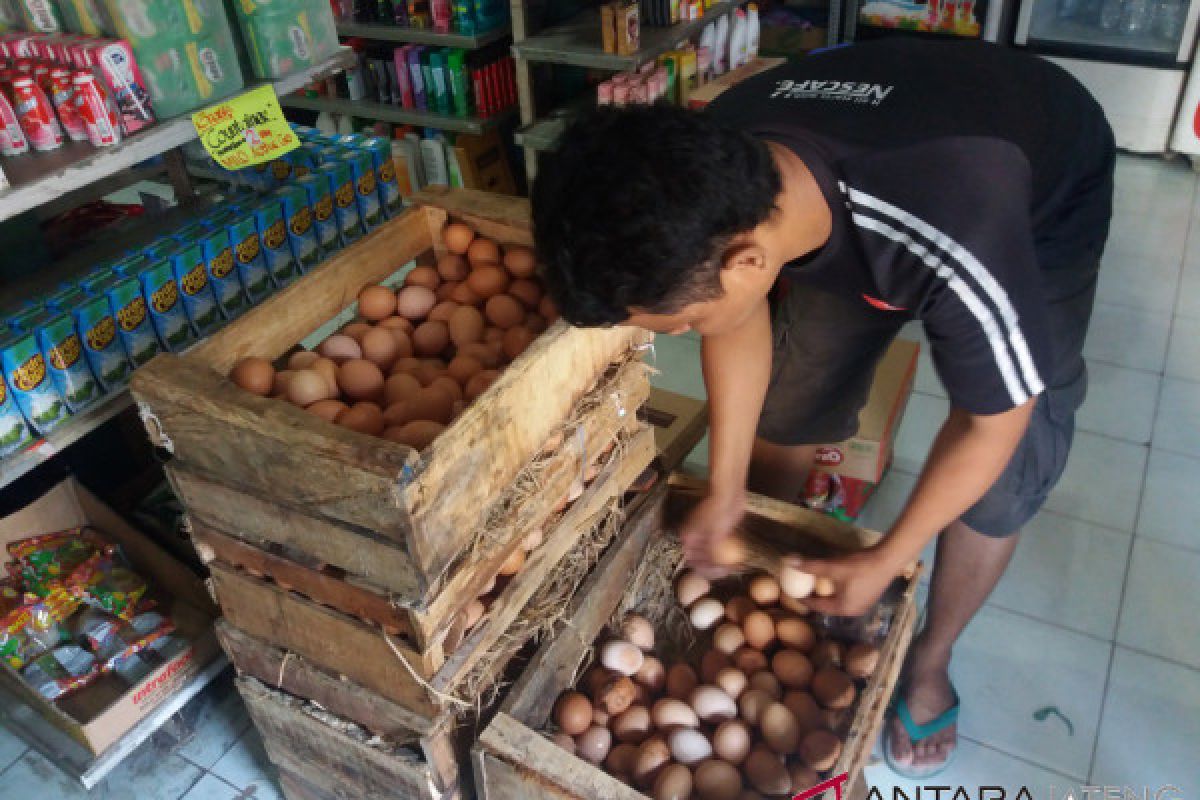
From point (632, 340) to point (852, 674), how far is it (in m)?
0.76

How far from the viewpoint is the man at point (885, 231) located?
1148mm

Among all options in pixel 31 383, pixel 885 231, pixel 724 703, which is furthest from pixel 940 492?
pixel 31 383

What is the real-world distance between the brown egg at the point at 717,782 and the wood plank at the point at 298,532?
25.9 inches

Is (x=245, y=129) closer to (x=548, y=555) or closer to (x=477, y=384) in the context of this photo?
(x=477, y=384)

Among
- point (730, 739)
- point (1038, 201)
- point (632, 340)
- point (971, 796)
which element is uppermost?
point (1038, 201)

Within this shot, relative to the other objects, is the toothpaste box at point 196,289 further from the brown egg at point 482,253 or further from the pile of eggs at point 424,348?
the brown egg at point 482,253

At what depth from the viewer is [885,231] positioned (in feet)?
4.22

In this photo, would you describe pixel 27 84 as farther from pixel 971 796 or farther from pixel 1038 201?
pixel 971 796

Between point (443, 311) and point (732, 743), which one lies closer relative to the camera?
point (732, 743)

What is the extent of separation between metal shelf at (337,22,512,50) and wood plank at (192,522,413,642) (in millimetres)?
3004

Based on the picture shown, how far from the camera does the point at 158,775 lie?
215cm

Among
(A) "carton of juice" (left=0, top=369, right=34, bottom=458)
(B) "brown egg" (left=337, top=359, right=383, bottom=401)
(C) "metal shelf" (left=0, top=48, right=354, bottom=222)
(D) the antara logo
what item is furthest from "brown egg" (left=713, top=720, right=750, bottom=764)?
(C) "metal shelf" (left=0, top=48, right=354, bottom=222)

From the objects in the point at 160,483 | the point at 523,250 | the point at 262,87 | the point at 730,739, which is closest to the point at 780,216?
the point at 523,250

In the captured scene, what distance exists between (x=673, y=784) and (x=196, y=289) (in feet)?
4.35
